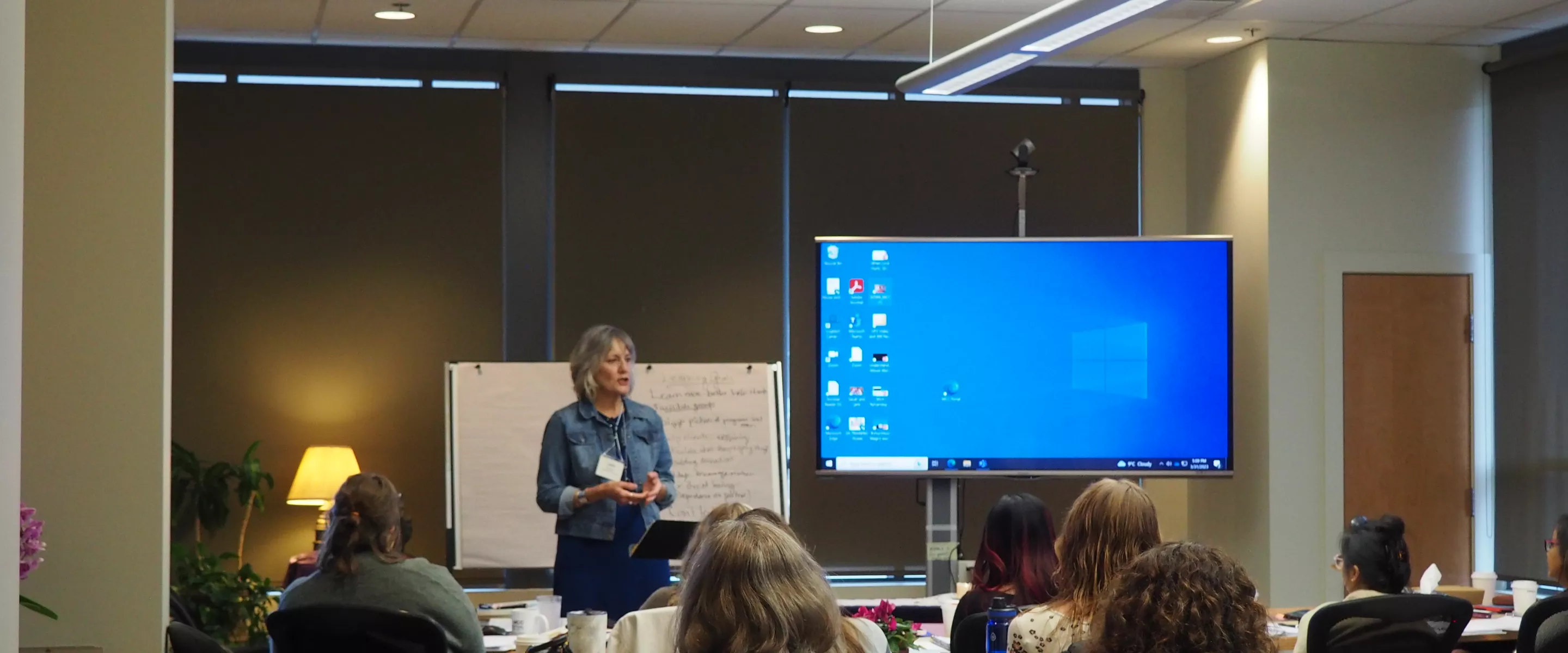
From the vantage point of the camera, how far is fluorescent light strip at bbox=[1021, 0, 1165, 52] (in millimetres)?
3727

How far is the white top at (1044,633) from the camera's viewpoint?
3.01 meters

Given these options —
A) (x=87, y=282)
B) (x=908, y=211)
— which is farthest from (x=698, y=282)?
(x=87, y=282)

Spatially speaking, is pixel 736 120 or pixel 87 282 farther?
pixel 736 120

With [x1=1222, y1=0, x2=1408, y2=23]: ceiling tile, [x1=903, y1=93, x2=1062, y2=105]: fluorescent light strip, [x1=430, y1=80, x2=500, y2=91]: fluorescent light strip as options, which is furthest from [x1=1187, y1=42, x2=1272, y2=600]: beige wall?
[x1=430, y1=80, x2=500, y2=91]: fluorescent light strip

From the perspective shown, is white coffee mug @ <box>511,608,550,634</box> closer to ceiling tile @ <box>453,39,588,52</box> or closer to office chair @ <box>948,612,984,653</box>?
office chair @ <box>948,612,984,653</box>

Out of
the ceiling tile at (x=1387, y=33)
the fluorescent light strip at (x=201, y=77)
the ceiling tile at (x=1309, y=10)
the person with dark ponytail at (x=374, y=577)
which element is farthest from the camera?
the fluorescent light strip at (x=201, y=77)

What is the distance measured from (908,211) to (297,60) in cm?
286

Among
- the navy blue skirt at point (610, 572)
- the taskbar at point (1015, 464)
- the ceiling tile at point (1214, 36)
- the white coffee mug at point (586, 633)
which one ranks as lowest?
the navy blue skirt at point (610, 572)

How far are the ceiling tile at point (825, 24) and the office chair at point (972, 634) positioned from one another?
3.33 meters

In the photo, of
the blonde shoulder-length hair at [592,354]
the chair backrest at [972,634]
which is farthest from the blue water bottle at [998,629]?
the blonde shoulder-length hair at [592,354]

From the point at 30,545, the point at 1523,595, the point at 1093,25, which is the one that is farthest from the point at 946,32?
the point at 30,545

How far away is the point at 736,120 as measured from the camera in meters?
6.97

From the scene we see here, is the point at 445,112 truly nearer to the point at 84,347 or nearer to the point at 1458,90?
the point at 84,347

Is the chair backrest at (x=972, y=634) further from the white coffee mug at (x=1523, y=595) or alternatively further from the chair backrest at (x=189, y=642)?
the white coffee mug at (x=1523, y=595)
